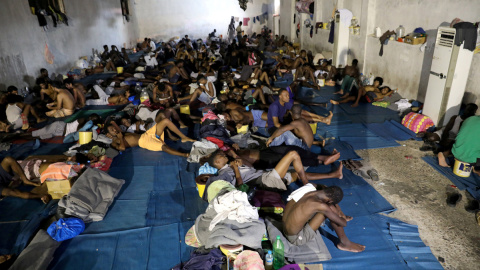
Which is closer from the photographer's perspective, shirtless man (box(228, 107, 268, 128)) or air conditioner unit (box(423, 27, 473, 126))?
air conditioner unit (box(423, 27, 473, 126))

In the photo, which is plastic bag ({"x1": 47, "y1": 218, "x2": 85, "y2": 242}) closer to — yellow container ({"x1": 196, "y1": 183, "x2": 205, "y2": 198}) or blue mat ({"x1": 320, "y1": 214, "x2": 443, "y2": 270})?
yellow container ({"x1": 196, "y1": 183, "x2": 205, "y2": 198})

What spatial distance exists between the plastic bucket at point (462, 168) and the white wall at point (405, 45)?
220 cm

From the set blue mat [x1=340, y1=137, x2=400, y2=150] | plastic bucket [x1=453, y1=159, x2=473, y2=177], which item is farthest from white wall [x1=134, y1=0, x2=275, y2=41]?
plastic bucket [x1=453, y1=159, x2=473, y2=177]

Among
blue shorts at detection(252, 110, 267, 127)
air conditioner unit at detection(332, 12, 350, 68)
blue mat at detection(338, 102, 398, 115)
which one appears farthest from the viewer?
air conditioner unit at detection(332, 12, 350, 68)

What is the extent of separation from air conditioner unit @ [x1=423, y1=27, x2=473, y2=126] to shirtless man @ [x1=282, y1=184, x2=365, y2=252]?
4338 mm

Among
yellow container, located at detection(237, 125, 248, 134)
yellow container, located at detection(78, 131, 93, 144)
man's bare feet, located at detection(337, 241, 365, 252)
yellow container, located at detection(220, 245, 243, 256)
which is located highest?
yellow container, located at detection(78, 131, 93, 144)

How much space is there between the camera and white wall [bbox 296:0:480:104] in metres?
6.57

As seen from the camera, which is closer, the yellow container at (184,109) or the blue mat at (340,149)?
the blue mat at (340,149)

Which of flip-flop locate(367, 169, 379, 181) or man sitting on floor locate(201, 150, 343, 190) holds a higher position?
man sitting on floor locate(201, 150, 343, 190)

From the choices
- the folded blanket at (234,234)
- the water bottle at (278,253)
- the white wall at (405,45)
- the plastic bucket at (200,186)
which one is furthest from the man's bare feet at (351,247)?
the white wall at (405,45)

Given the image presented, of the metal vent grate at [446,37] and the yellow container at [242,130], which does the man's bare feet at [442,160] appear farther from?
the yellow container at [242,130]

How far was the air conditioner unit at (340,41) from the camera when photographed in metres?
11.6

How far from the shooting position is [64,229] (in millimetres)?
3990

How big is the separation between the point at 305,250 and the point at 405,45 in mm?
7070
